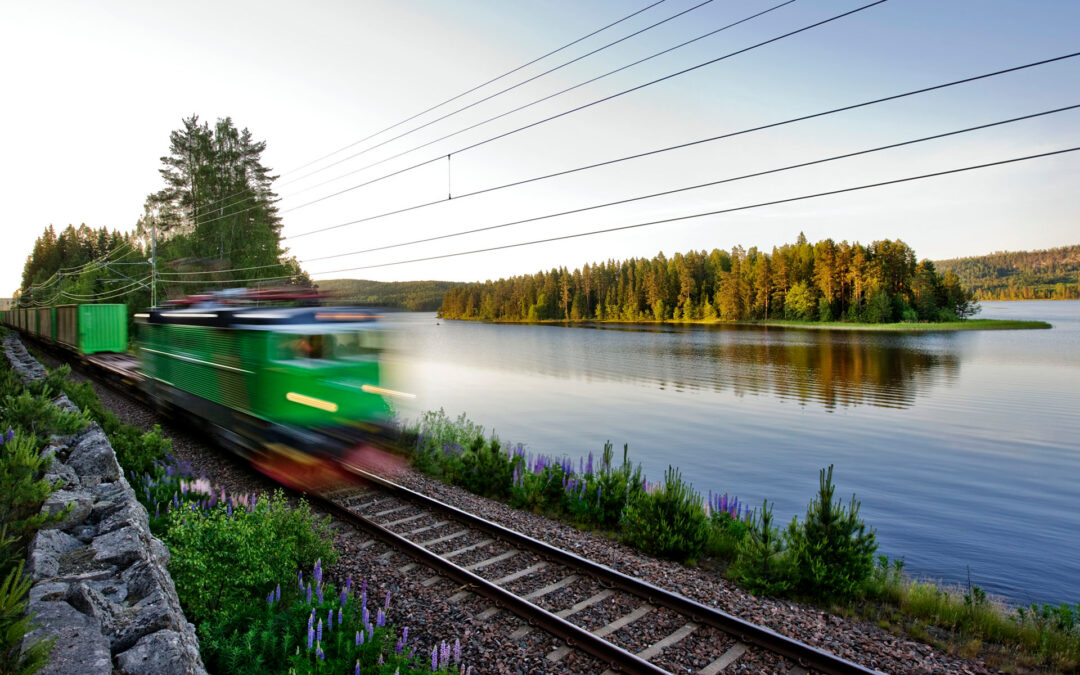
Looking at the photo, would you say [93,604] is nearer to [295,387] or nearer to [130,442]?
[295,387]

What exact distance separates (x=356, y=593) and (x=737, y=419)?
2064 cm

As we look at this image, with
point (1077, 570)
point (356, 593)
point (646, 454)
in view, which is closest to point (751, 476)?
point (646, 454)

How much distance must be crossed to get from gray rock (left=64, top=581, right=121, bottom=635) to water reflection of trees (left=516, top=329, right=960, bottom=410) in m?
29.1

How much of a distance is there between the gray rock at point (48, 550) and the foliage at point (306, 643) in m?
1.33

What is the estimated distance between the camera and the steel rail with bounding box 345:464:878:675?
5.02 m

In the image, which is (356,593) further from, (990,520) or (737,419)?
(737,419)

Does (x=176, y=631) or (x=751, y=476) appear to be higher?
(x=176, y=631)

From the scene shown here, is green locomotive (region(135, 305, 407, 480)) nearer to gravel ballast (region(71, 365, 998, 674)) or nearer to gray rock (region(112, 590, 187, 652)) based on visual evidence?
gravel ballast (region(71, 365, 998, 674))

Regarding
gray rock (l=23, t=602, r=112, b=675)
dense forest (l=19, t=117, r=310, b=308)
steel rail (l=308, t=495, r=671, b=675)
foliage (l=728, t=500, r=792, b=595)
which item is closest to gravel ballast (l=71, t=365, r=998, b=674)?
steel rail (l=308, t=495, r=671, b=675)

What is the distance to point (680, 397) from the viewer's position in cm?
2919

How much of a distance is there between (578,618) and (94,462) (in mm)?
6960

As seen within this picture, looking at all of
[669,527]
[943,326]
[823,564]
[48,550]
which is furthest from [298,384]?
[943,326]

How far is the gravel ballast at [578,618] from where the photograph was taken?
5.18 m

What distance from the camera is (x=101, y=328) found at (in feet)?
87.6
